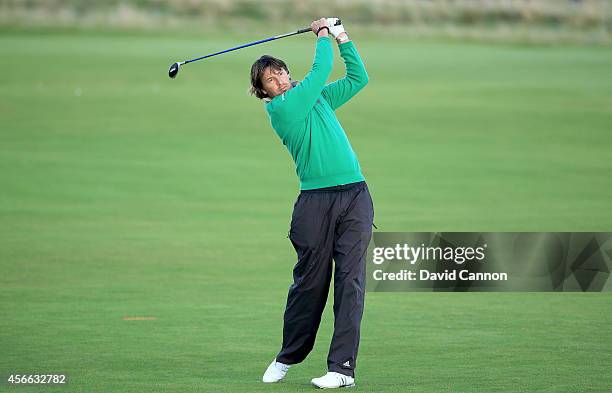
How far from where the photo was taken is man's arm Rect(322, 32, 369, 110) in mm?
8406

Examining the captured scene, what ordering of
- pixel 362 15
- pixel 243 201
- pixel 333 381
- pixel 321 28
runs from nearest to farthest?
pixel 333 381
pixel 321 28
pixel 243 201
pixel 362 15

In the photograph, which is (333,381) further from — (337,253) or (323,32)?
(323,32)

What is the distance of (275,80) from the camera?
324 inches

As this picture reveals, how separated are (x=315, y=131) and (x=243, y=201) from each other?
31.6ft

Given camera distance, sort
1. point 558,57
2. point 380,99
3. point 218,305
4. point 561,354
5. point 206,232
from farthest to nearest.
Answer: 1. point 558,57
2. point 380,99
3. point 206,232
4. point 218,305
5. point 561,354

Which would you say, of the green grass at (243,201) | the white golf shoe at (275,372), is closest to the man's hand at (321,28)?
the white golf shoe at (275,372)

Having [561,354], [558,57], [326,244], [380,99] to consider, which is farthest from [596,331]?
[558,57]

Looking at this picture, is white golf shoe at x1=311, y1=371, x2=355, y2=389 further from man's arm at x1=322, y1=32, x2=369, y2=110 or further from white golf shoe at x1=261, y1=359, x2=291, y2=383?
man's arm at x1=322, y1=32, x2=369, y2=110

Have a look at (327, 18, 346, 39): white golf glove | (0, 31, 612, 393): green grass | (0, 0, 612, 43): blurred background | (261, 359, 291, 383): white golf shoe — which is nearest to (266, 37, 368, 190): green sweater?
(327, 18, 346, 39): white golf glove

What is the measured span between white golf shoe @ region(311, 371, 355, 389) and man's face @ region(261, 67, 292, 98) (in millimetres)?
1611

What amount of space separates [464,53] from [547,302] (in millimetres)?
24860

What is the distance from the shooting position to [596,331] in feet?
33.1

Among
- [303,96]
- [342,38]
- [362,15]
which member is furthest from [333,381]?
[362,15]

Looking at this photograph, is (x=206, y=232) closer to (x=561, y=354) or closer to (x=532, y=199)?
(x=532, y=199)
